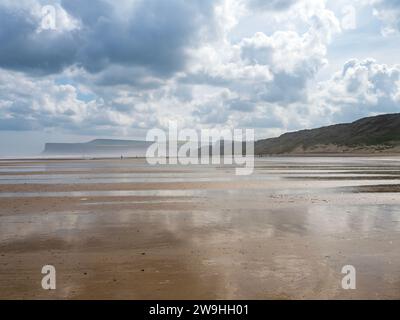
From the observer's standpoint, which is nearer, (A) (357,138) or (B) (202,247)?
(B) (202,247)

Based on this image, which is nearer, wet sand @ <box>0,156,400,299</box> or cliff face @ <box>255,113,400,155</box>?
wet sand @ <box>0,156,400,299</box>

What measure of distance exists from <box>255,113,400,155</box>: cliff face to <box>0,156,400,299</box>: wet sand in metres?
100.0

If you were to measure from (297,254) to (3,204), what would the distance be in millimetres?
14317

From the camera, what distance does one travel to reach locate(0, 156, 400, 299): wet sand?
6.83 meters

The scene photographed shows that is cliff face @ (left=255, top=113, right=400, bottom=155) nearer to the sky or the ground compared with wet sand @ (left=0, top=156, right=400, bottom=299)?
nearer to the sky

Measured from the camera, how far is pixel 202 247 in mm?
9680

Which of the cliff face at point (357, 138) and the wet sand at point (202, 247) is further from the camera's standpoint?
the cliff face at point (357, 138)

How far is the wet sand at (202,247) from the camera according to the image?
683cm

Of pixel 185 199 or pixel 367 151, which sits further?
pixel 367 151

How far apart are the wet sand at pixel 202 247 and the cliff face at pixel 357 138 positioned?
328 feet

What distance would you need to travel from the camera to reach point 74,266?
820 centimetres

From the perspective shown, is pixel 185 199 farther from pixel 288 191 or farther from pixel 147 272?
pixel 147 272

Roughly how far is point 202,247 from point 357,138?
14166cm
